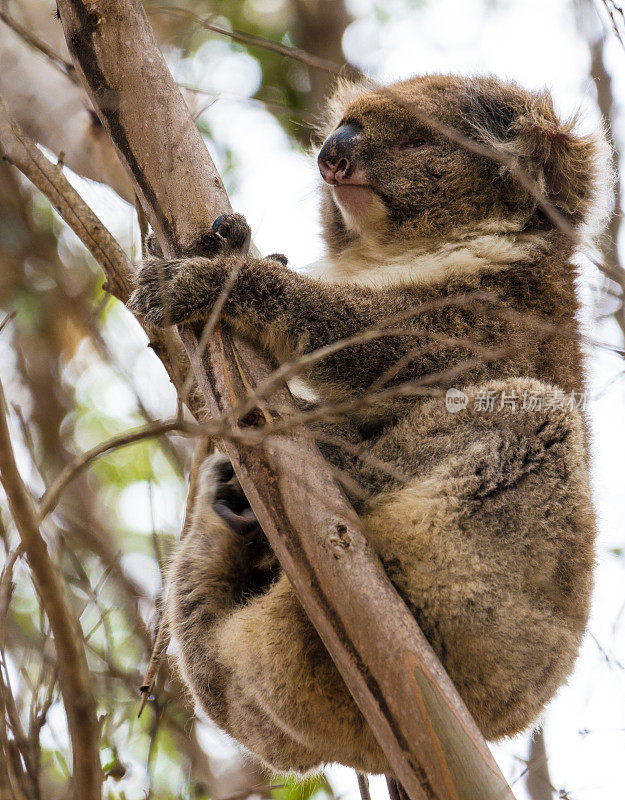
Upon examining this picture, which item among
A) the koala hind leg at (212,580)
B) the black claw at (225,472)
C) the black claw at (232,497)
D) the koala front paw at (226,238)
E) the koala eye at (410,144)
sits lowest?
the koala hind leg at (212,580)

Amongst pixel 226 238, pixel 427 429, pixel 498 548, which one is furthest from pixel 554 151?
pixel 498 548

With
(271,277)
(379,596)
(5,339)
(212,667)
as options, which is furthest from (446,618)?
(5,339)

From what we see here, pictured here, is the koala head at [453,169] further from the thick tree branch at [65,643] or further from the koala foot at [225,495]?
the thick tree branch at [65,643]

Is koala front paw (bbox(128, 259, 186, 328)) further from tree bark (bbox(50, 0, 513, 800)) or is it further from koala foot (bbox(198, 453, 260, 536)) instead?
koala foot (bbox(198, 453, 260, 536))

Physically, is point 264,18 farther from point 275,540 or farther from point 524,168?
point 275,540

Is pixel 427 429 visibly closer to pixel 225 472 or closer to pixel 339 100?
pixel 225 472

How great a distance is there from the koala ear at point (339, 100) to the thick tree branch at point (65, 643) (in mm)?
3375

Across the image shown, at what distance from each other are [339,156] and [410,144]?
0.37 meters

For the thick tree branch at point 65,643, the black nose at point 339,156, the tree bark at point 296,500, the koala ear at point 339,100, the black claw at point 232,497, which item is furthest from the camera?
the koala ear at point 339,100

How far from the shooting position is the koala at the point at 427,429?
275 centimetres

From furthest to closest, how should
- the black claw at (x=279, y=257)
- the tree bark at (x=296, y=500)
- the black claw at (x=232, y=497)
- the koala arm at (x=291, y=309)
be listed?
the black claw at (x=279, y=257)
the black claw at (x=232, y=497)
the koala arm at (x=291, y=309)
the tree bark at (x=296, y=500)

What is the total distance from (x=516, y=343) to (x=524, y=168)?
1.01m

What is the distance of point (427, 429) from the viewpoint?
3033 mm

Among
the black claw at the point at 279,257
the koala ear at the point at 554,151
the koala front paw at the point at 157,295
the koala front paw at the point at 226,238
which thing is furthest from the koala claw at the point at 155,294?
the koala ear at the point at 554,151
